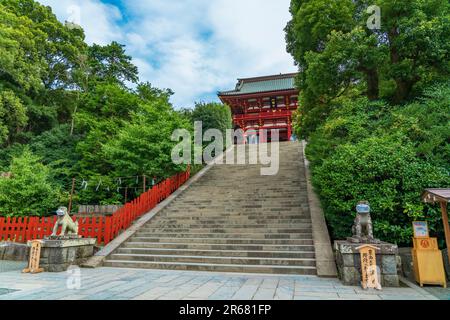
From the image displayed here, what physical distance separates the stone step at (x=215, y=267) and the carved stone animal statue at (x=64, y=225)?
3.96ft

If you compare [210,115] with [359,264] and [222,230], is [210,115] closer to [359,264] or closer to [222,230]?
[222,230]

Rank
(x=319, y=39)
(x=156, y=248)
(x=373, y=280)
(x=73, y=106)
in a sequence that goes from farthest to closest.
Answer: (x=73, y=106), (x=319, y=39), (x=156, y=248), (x=373, y=280)

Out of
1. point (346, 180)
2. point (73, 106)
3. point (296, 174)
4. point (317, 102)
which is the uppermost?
point (73, 106)

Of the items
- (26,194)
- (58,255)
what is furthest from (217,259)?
(26,194)

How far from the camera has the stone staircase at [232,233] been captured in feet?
20.5

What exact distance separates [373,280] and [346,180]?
2310 mm

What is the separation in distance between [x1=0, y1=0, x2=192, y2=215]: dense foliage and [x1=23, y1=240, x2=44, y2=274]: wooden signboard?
15.8 feet

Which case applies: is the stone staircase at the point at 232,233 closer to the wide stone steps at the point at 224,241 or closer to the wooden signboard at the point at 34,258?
the wide stone steps at the point at 224,241

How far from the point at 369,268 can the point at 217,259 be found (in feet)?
10.9

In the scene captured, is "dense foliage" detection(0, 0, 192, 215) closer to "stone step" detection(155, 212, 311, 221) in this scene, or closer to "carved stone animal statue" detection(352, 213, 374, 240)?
"stone step" detection(155, 212, 311, 221)

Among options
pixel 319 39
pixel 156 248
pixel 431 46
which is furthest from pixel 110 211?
pixel 431 46

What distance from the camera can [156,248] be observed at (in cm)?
727

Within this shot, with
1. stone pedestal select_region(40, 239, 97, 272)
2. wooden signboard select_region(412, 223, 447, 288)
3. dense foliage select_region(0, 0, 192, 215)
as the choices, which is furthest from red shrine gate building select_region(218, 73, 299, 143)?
stone pedestal select_region(40, 239, 97, 272)
